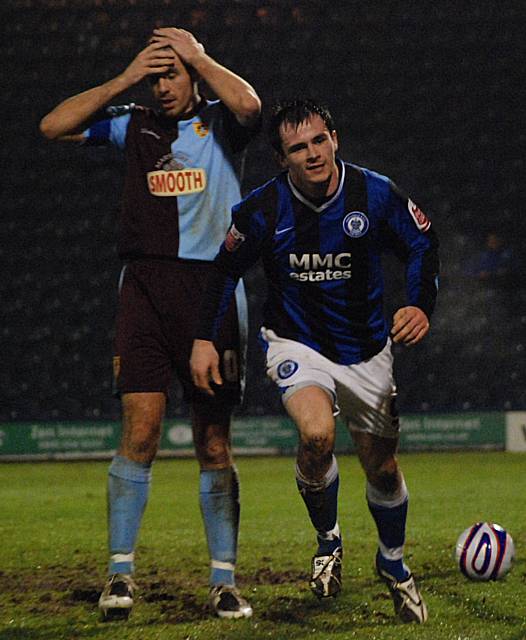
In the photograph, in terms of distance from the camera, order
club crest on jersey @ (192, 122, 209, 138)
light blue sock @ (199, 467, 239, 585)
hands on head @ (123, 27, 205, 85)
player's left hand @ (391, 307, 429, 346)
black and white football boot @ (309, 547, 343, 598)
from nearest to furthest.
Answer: player's left hand @ (391, 307, 429, 346) < black and white football boot @ (309, 547, 343, 598) < hands on head @ (123, 27, 205, 85) < light blue sock @ (199, 467, 239, 585) < club crest on jersey @ (192, 122, 209, 138)

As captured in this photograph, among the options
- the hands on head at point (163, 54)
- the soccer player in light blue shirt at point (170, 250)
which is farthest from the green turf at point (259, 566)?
the hands on head at point (163, 54)

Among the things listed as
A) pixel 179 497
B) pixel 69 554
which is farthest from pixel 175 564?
pixel 179 497

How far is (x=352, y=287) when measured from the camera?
13.8 feet

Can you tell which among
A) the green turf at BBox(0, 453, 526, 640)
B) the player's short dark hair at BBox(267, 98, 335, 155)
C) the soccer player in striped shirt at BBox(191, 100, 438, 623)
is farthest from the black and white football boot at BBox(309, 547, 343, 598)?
the player's short dark hair at BBox(267, 98, 335, 155)

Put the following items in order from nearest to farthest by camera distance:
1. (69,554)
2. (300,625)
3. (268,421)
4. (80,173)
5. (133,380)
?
1. (300,625)
2. (133,380)
3. (69,554)
4. (268,421)
5. (80,173)

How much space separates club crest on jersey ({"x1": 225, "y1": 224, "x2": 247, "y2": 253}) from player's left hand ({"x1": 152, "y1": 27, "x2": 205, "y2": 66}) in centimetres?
65

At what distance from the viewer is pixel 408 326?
388 centimetres

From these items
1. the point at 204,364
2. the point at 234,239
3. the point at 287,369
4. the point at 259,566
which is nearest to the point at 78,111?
the point at 234,239

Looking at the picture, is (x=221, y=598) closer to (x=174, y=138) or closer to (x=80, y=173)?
(x=174, y=138)

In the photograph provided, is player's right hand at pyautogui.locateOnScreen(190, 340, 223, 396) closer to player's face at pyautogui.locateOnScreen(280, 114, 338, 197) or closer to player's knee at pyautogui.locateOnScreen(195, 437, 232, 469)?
player's knee at pyautogui.locateOnScreen(195, 437, 232, 469)

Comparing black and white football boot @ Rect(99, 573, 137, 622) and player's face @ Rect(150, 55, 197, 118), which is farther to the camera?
player's face @ Rect(150, 55, 197, 118)

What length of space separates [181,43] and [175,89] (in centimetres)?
18

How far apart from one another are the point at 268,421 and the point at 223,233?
35.6 feet

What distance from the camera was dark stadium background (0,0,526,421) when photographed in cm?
1867
